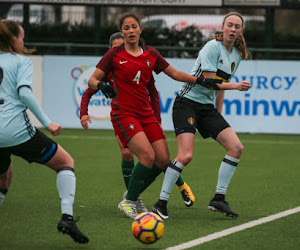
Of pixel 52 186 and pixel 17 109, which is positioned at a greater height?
pixel 17 109

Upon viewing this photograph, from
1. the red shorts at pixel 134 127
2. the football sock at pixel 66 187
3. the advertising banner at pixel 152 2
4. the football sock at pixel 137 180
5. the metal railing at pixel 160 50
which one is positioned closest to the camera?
the football sock at pixel 66 187

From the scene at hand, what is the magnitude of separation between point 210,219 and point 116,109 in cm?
135

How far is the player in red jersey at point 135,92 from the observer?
8141 mm

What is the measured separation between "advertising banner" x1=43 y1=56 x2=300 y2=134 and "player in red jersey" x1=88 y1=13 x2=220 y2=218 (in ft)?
27.4

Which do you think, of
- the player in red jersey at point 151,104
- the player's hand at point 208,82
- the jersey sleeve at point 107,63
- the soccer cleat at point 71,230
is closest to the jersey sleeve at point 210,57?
the player's hand at point 208,82

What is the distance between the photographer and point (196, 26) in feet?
64.6

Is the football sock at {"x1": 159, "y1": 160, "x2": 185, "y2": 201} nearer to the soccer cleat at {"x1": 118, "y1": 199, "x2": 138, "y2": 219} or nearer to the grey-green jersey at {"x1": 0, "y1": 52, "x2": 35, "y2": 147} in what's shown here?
the soccer cleat at {"x1": 118, "y1": 199, "x2": 138, "y2": 219}

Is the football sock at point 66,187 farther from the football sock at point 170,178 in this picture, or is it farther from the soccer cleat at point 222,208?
the soccer cleat at point 222,208

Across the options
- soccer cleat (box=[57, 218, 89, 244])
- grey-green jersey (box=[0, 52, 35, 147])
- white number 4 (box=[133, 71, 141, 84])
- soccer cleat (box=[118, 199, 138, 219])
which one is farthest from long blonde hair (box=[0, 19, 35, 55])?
soccer cleat (box=[118, 199, 138, 219])

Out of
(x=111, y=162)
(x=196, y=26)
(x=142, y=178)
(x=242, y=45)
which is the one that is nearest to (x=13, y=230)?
(x=142, y=178)

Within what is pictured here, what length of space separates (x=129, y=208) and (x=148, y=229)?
1418 millimetres

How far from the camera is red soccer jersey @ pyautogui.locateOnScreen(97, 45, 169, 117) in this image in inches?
320

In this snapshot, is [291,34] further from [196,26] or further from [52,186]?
[52,186]

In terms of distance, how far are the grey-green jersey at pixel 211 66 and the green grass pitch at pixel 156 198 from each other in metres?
1.14
